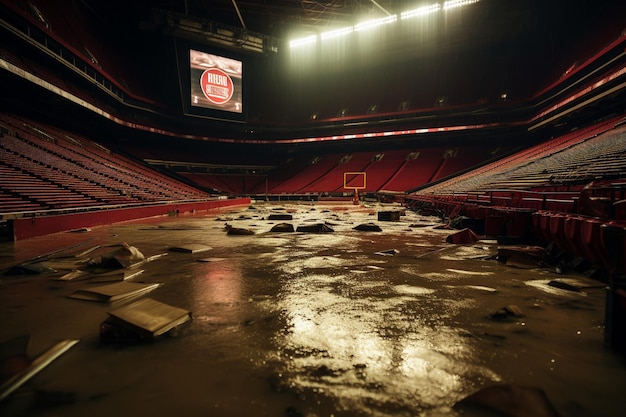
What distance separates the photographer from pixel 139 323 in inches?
69.7

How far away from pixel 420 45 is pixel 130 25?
24486 mm

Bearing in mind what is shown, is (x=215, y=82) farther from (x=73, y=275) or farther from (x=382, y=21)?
(x=73, y=275)

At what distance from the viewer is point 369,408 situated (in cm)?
117

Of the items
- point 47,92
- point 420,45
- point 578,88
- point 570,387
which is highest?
point 420,45

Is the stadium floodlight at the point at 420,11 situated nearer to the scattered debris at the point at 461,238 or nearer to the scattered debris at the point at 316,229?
the scattered debris at the point at 316,229

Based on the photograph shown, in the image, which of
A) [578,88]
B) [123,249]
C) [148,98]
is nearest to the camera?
[123,249]

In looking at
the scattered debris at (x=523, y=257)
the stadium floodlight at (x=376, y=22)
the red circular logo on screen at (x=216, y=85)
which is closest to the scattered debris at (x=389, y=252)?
the scattered debris at (x=523, y=257)

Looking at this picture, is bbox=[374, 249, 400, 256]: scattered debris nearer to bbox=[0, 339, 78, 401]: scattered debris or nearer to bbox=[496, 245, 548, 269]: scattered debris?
bbox=[496, 245, 548, 269]: scattered debris

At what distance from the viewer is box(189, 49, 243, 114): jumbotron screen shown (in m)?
26.9

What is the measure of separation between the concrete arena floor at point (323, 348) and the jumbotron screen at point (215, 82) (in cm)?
2722

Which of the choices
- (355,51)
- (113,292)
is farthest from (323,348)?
(355,51)

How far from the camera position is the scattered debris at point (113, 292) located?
7.86 feet

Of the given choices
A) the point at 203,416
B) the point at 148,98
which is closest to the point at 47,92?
the point at 148,98

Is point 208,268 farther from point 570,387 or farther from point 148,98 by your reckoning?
point 148,98
